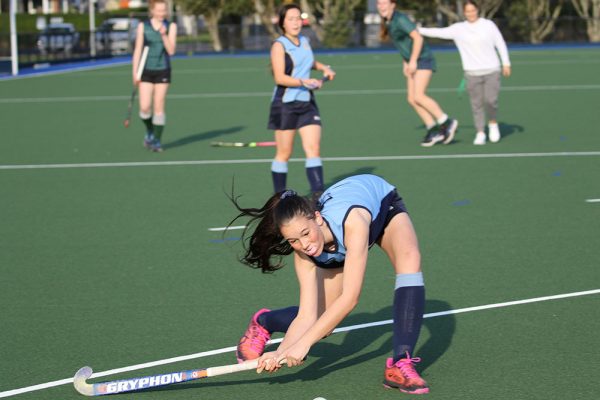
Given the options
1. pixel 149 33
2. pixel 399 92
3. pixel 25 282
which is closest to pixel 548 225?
pixel 25 282

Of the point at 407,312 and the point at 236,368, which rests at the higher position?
the point at 407,312

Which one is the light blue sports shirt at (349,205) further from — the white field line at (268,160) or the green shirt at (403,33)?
the green shirt at (403,33)

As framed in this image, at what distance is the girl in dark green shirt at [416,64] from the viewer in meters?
14.1

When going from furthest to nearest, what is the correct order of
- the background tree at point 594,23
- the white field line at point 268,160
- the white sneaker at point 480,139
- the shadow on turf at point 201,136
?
the background tree at point 594,23
the shadow on turf at point 201,136
the white sneaker at point 480,139
the white field line at point 268,160

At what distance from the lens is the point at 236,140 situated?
16094 millimetres

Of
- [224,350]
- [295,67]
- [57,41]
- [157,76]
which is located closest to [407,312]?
[224,350]

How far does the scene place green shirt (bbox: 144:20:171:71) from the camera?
14227mm

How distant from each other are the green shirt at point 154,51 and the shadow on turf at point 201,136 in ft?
4.94

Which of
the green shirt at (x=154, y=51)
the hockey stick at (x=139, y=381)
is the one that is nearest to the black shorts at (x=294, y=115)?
the green shirt at (x=154, y=51)

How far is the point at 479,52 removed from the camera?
1436 cm

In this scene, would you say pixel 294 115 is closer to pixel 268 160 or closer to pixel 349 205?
pixel 268 160

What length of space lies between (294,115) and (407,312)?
5.09 meters

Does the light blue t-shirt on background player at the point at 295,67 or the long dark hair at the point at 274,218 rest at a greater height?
the light blue t-shirt on background player at the point at 295,67

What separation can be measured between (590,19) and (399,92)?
2737cm
